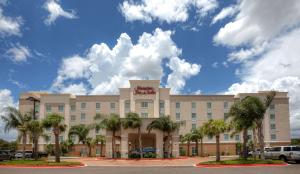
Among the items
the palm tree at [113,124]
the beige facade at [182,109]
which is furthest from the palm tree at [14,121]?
the beige facade at [182,109]

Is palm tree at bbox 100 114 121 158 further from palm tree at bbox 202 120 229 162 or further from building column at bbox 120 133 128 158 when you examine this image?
palm tree at bbox 202 120 229 162

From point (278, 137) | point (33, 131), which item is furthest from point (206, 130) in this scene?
point (278, 137)

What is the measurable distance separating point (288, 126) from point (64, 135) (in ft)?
190

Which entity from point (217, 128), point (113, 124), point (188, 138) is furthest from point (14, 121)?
point (188, 138)

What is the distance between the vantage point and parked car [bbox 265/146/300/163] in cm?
3850

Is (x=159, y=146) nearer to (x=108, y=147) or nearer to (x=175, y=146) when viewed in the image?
(x=175, y=146)

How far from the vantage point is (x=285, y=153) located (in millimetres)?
39969

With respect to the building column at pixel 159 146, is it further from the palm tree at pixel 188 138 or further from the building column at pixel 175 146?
the palm tree at pixel 188 138

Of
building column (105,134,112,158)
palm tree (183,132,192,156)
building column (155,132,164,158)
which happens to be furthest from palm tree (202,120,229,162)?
palm tree (183,132,192,156)

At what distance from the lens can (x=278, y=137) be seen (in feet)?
285

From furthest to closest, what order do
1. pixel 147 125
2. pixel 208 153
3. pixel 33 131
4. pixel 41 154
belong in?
pixel 208 153
pixel 41 154
pixel 147 125
pixel 33 131

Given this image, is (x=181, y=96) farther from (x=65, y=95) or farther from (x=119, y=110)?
(x=65, y=95)

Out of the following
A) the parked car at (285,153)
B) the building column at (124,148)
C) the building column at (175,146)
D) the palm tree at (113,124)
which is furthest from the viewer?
the building column at (175,146)

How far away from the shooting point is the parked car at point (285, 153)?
38500mm
